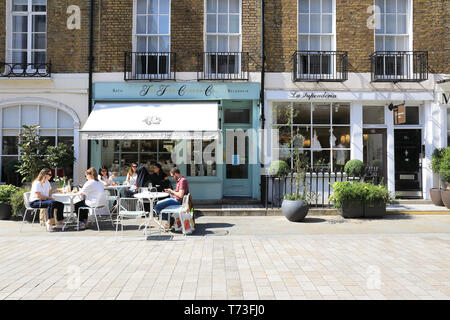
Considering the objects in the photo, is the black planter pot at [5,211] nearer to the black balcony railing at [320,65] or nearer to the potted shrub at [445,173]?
the black balcony railing at [320,65]

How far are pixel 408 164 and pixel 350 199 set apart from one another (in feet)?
13.6

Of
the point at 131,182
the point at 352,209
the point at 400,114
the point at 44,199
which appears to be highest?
the point at 400,114

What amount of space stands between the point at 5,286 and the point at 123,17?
10.1 metres

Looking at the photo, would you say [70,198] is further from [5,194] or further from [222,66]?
[222,66]

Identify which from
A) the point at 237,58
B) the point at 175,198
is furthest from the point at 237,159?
the point at 175,198

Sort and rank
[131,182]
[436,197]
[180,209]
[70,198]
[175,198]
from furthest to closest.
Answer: [436,197] < [131,182] < [70,198] < [175,198] < [180,209]

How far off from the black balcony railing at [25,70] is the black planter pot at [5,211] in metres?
4.59

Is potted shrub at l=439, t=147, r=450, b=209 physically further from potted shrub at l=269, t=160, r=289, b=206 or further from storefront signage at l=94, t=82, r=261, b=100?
storefront signage at l=94, t=82, r=261, b=100

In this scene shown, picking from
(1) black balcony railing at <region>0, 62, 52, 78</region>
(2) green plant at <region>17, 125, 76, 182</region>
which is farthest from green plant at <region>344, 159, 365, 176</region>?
(1) black balcony railing at <region>0, 62, 52, 78</region>

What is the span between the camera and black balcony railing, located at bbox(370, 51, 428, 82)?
40.6 ft

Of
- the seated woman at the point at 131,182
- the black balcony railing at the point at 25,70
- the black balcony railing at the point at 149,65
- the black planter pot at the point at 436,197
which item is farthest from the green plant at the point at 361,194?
the black balcony railing at the point at 25,70

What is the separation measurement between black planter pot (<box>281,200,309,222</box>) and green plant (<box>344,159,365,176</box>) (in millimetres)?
3030

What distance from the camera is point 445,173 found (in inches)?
461

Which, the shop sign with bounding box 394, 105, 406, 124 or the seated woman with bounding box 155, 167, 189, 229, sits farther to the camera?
the shop sign with bounding box 394, 105, 406, 124
